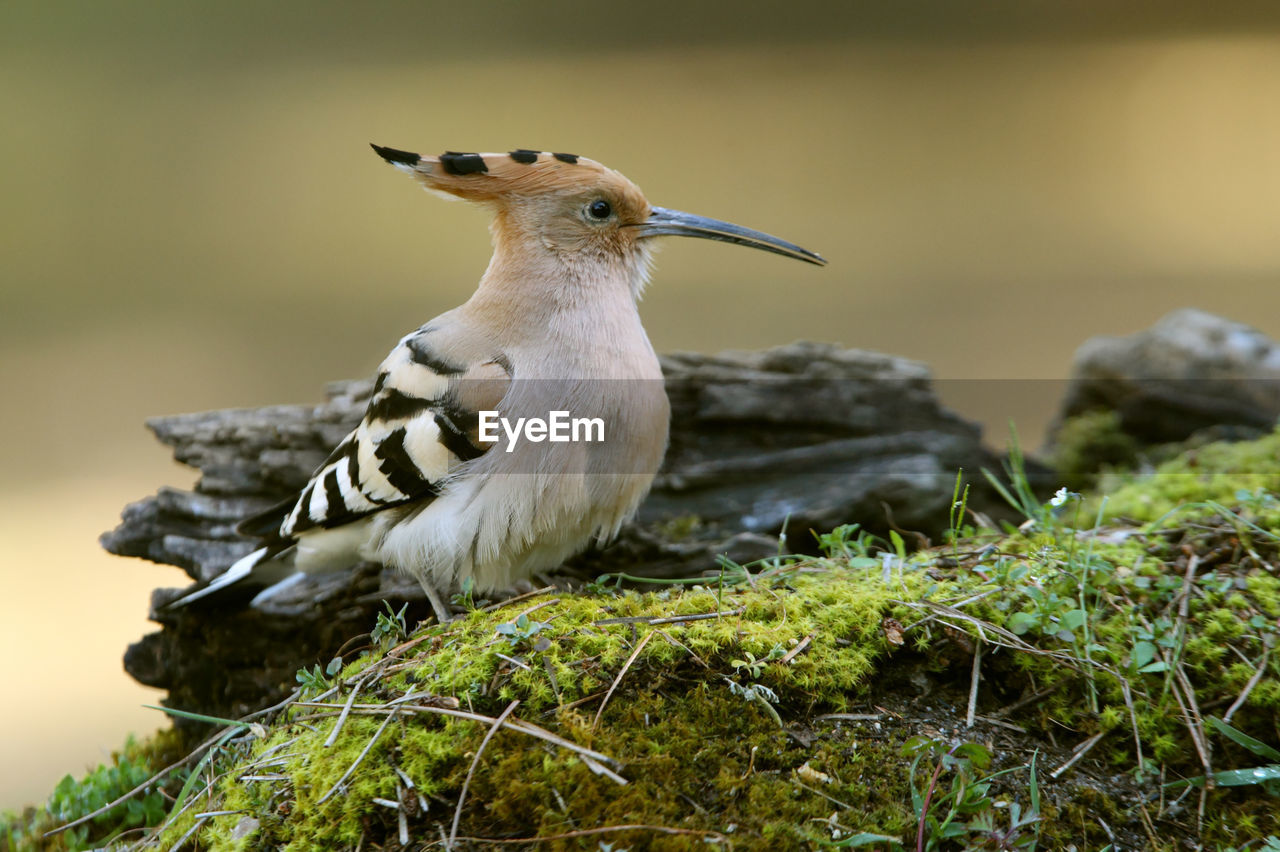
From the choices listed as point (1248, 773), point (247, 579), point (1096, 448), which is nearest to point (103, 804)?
point (247, 579)

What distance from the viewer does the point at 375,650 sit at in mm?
1943

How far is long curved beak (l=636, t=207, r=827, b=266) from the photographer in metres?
2.37

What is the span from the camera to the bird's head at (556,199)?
224 cm

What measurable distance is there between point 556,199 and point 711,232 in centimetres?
41

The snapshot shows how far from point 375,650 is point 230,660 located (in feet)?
3.01

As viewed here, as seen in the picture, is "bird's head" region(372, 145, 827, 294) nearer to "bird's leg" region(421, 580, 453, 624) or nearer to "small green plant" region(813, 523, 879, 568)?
"small green plant" region(813, 523, 879, 568)

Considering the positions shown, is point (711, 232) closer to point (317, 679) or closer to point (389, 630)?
point (389, 630)

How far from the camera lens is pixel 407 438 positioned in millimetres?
2211

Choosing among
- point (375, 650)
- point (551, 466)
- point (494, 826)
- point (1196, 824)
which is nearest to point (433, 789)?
point (494, 826)

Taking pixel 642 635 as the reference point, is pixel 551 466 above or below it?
above

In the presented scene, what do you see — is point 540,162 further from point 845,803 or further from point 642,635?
point 845,803

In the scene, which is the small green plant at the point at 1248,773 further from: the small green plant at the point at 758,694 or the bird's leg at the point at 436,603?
the bird's leg at the point at 436,603

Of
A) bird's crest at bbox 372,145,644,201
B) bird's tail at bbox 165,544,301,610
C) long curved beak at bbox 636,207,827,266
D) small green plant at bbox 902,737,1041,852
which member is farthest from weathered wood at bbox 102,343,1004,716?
small green plant at bbox 902,737,1041,852

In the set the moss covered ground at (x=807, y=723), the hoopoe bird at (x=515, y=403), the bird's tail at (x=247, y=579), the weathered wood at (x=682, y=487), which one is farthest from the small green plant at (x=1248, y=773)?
the bird's tail at (x=247, y=579)
